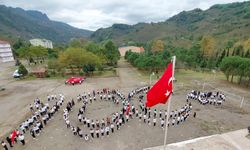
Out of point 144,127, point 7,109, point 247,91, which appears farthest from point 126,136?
point 247,91

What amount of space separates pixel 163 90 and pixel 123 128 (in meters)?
8.96

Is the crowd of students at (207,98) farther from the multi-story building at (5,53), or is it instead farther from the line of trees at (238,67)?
the multi-story building at (5,53)

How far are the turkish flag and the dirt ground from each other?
20.9 ft

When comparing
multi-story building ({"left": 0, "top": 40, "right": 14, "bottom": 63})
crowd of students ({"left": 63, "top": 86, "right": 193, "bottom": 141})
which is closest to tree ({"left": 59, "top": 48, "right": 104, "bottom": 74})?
crowd of students ({"left": 63, "top": 86, "right": 193, "bottom": 141})

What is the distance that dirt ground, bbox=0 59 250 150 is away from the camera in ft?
42.6

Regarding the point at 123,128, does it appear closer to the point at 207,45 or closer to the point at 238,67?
the point at 238,67

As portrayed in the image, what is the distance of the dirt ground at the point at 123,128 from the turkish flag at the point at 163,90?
6369 millimetres

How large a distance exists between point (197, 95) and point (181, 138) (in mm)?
10502

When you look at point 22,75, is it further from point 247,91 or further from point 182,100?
point 247,91

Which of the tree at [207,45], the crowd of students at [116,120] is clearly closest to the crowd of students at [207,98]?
the crowd of students at [116,120]

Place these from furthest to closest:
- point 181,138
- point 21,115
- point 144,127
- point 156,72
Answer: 1. point 156,72
2. point 21,115
3. point 144,127
4. point 181,138

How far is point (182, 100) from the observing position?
22094mm

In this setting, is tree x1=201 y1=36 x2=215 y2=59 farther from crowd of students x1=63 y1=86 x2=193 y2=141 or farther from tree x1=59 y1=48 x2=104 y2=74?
crowd of students x1=63 y1=86 x2=193 y2=141

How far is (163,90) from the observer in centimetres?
725
